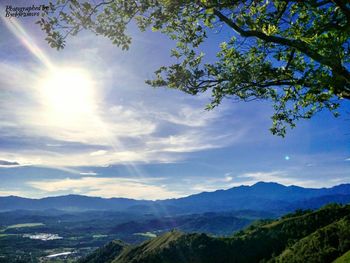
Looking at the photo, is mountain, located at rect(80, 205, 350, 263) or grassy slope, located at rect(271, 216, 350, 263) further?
mountain, located at rect(80, 205, 350, 263)

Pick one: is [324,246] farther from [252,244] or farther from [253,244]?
[252,244]

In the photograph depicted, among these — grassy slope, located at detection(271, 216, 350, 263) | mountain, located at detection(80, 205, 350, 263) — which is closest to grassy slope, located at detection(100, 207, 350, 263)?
mountain, located at detection(80, 205, 350, 263)

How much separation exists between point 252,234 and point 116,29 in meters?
155

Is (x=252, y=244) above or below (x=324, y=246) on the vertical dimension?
below

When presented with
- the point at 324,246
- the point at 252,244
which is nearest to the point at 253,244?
the point at 252,244

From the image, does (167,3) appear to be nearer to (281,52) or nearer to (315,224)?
(281,52)

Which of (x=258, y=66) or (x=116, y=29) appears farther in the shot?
(x=258, y=66)

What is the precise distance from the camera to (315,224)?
491 ft

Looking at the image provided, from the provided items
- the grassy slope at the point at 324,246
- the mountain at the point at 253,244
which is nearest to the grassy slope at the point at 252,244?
the mountain at the point at 253,244

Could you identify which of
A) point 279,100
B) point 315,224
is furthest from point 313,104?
point 315,224

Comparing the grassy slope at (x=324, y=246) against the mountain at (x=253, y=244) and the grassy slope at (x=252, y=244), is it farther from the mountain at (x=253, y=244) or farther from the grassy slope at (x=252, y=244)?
the grassy slope at (x=252, y=244)

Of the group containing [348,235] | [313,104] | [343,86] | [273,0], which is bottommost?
[348,235]

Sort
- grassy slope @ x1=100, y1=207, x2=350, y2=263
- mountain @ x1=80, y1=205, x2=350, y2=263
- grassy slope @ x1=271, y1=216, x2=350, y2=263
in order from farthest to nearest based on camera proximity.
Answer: grassy slope @ x1=100, y1=207, x2=350, y2=263 < mountain @ x1=80, y1=205, x2=350, y2=263 < grassy slope @ x1=271, y1=216, x2=350, y2=263

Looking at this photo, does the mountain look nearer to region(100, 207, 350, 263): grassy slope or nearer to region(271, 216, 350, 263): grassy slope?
region(100, 207, 350, 263): grassy slope
